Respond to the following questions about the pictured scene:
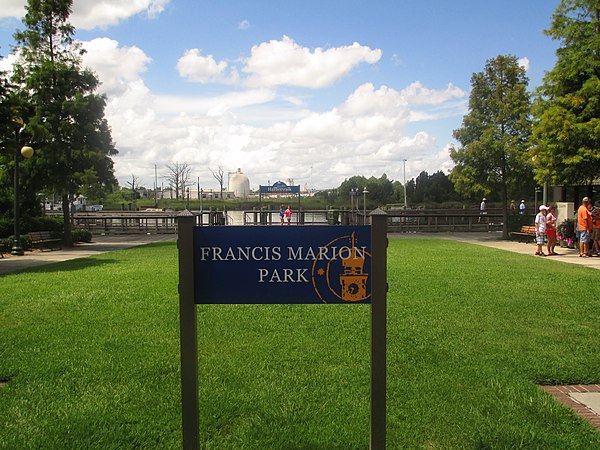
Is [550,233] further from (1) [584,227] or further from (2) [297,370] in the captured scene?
(2) [297,370]

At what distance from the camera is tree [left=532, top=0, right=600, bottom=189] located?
17359mm

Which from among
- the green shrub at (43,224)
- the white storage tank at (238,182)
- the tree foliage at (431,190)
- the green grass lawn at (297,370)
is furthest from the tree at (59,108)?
the white storage tank at (238,182)

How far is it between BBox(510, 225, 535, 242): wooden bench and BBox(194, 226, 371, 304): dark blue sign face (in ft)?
69.3

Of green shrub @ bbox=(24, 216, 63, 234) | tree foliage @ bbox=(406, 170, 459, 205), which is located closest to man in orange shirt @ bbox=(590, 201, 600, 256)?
green shrub @ bbox=(24, 216, 63, 234)

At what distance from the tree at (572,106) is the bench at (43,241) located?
1856cm

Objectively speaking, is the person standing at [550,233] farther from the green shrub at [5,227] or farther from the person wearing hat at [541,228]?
the green shrub at [5,227]

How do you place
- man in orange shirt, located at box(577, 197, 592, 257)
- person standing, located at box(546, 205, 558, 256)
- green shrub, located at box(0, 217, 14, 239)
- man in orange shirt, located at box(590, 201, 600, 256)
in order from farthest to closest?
1. green shrub, located at box(0, 217, 14, 239)
2. person standing, located at box(546, 205, 558, 256)
3. man in orange shirt, located at box(590, 201, 600, 256)
4. man in orange shirt, located at box(577, 197, 592, 257)

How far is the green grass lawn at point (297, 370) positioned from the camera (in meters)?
4.02

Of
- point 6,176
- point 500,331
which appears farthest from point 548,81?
point 6,176

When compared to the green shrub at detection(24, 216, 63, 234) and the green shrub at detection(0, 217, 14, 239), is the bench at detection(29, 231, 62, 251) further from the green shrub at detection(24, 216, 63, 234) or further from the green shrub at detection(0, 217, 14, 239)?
the green shrub at detection(24, 216, 63, 234)

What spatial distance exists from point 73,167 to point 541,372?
21709 mm

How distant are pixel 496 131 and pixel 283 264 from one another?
23.7 m

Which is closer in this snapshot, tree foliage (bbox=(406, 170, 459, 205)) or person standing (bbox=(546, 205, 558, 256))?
person standing (bbox=(546, 205, 558, 256))

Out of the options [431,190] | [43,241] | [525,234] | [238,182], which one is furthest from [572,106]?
[238,182]
